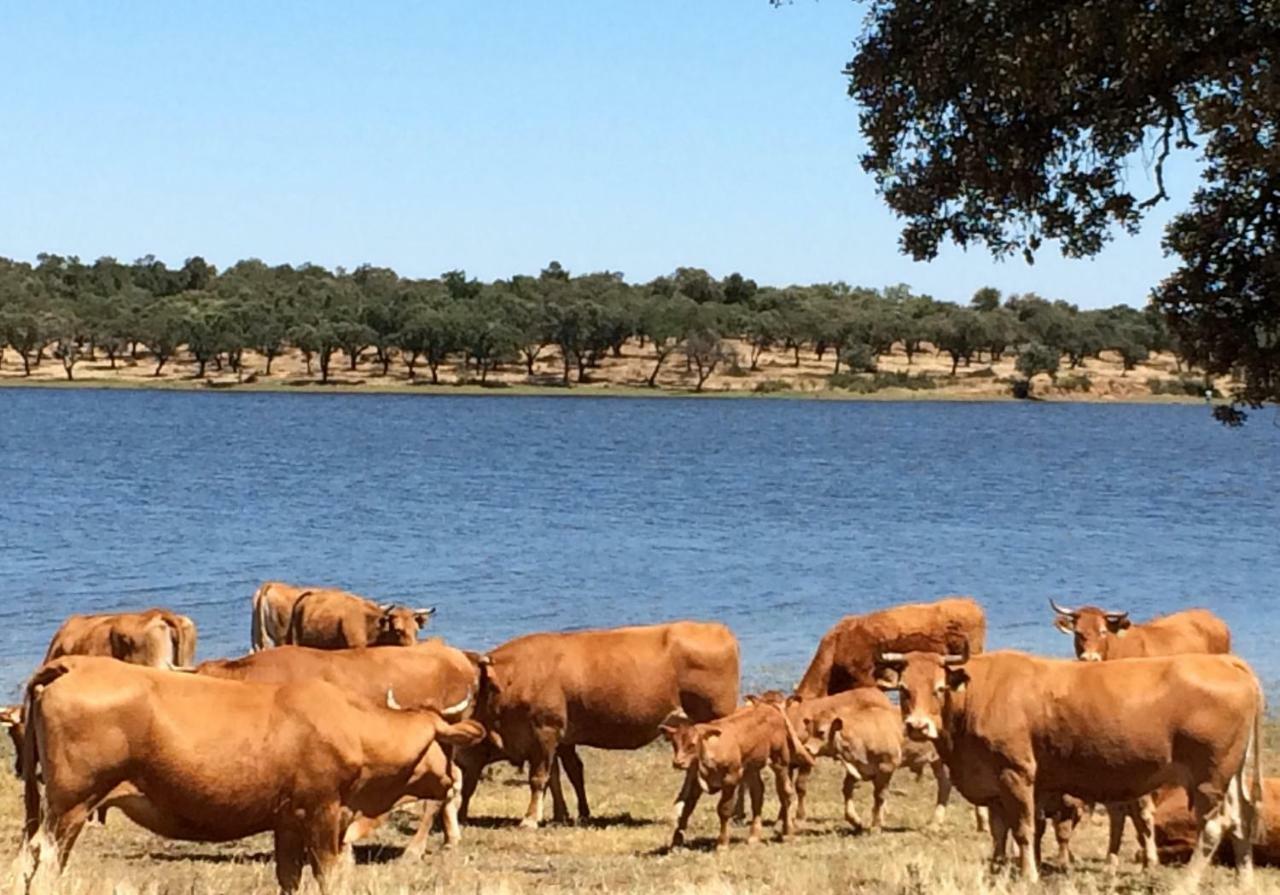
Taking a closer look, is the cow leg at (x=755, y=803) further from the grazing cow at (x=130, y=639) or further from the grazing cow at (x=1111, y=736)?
the grazing cow at (x=130, y=639)

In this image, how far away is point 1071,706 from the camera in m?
12.3

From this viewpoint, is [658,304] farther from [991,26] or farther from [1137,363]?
[991,26]

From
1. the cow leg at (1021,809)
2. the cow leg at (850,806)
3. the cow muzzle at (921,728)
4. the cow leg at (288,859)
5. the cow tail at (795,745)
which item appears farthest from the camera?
the cow leg at (850,806)

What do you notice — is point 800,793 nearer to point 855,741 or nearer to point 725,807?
point 855,741

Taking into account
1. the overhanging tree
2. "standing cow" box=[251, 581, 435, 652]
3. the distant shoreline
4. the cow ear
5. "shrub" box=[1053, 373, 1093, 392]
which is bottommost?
the distant shoreline

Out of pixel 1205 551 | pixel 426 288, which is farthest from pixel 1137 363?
pixel 1205 551

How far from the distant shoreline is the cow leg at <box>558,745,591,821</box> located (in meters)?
125

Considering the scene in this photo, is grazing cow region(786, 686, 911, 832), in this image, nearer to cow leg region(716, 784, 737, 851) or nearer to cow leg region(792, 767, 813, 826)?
cow leg region(792, 767, 813, 826)

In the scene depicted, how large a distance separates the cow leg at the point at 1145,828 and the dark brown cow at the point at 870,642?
216 inches

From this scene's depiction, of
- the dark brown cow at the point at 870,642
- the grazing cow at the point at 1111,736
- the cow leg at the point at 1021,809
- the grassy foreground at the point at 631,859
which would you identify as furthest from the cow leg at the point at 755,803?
the dark brown cow at the point at 870,642

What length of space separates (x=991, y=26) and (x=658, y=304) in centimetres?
14314

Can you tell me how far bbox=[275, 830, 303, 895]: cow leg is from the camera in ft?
34.0

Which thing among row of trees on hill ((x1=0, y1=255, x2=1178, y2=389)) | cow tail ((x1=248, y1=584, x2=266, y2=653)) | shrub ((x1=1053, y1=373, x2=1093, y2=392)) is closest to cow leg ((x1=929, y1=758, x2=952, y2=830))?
cow tail ((x1=248, y1=584, x2=266, y2=653))

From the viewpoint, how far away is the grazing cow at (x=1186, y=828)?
13.1 meters
